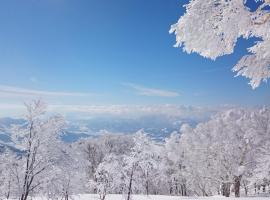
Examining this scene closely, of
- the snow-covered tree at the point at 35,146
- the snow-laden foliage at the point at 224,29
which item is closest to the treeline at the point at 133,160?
the snow-covered tree at the point at 35,146

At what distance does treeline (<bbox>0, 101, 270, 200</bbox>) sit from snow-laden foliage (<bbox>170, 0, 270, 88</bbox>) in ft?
66.7

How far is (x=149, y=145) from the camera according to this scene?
42938 millimetres

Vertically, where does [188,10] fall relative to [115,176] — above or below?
above

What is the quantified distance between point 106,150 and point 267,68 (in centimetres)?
8277

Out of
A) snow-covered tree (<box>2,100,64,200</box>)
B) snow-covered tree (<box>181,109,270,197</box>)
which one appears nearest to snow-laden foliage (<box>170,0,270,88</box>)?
snow-covered tree (<box>2,100,64,200</box>)

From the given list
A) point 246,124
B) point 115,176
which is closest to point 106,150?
point 115,176

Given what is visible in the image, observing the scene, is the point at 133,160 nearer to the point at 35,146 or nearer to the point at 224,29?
the point at 35,146

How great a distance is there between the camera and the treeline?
26.4 metres

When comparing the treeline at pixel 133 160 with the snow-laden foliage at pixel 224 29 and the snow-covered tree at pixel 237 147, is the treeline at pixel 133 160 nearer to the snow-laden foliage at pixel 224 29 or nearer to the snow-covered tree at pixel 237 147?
the snow-covered tree at pixel 237 147

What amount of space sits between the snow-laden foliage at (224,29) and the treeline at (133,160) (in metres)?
20.3

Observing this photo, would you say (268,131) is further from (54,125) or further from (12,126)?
(12,126)

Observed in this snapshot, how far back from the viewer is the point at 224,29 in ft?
25.4

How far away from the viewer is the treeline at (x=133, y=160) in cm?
2636

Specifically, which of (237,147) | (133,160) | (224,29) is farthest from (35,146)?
(237,147)
